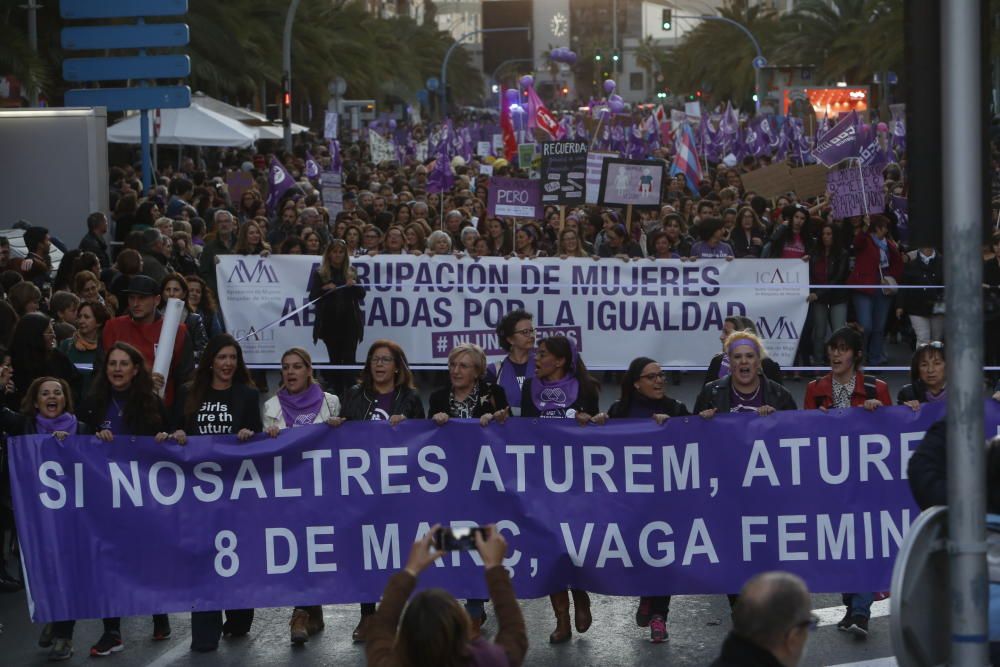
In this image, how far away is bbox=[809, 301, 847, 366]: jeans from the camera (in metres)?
15.5

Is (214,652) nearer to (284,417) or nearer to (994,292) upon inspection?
(284,417)

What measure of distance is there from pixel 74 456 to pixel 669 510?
266 cm

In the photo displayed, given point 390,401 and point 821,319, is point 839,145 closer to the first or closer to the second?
point 821,319

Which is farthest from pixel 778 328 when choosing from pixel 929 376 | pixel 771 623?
pixel 771 623

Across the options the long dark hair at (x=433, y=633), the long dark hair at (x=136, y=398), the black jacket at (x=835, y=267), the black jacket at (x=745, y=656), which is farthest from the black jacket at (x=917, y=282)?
the long dark hair at (x=433, y=633)

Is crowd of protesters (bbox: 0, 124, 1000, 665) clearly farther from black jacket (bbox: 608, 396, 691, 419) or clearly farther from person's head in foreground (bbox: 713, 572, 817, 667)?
person's head in foreground (bbox: 713, 572, 817, 667)

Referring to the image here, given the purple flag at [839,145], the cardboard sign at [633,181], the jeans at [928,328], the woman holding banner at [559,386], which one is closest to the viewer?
the woman holding banner at [559,386]

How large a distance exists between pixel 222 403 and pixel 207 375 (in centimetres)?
18

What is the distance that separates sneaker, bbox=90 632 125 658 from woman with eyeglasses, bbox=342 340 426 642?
1.48 m

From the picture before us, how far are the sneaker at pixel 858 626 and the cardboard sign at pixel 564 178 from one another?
29.1ft

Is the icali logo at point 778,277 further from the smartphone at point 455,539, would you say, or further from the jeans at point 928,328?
the smartphone at point 455,539

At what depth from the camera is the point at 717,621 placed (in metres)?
8.02

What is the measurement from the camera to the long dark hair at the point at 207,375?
26.0 ft

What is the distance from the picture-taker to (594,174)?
17.6 meters
